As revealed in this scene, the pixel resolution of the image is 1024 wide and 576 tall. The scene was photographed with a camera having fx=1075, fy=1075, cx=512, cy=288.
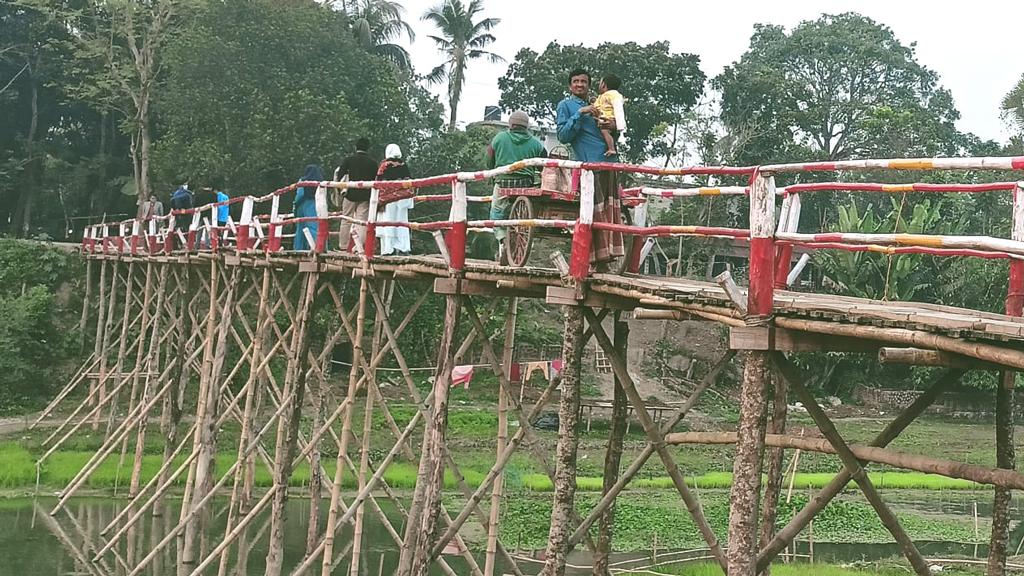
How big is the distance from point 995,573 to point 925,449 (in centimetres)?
1791

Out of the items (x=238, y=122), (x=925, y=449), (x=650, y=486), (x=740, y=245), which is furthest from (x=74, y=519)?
(x=740, y=245)

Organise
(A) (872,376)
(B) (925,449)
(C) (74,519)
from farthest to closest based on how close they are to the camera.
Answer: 1. (A) (872,376)
2. (B) (925,449)
3. (C) (74,519)

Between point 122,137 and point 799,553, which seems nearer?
point 799,553

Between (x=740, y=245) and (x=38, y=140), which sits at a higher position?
(x=38, y=140)

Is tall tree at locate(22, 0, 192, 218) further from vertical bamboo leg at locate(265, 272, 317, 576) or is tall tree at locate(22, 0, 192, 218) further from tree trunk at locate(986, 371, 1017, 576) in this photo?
tree trunk at locate(986, 371, 1017, 576)

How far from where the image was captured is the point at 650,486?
64.8 ft

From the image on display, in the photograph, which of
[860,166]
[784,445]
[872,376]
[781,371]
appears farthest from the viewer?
[872,376]

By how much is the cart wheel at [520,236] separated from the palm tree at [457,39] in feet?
85.8

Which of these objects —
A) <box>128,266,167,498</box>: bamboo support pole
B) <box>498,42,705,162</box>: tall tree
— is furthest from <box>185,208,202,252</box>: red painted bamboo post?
<box>498,42,705,162</box>: tall tree

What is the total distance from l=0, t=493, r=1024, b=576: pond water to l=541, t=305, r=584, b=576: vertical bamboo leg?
7.07 m

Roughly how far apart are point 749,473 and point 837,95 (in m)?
40.4

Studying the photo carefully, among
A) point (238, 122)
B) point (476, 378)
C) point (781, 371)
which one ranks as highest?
point (238, 122)

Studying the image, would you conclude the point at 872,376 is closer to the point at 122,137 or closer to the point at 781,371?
the point at 122,137

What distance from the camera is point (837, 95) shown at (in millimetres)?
42594
